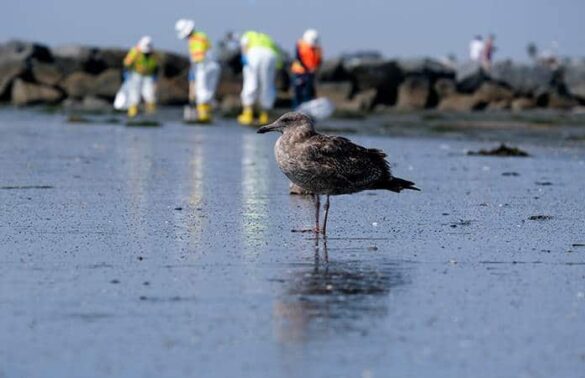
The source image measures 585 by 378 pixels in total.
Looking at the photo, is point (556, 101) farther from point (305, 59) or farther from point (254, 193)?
point (254, 193)

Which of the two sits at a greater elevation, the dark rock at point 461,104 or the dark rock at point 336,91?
the dark rock at point 336,91

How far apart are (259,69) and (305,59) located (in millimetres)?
1452

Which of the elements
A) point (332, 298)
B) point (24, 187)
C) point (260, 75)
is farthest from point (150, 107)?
point (332, 298)

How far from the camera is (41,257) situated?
9633 mm

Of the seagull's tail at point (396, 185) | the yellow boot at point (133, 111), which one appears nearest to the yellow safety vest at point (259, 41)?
the yellow boot at point (133, 111)

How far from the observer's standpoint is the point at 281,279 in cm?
880

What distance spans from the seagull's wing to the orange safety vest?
1949cm

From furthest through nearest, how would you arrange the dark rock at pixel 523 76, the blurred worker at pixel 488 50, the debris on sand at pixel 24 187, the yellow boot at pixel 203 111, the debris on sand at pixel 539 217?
the blurred worker at pixel 488 50 → the dark rock at pixel 523 76 → the yellow boot at pixel 203 111 → the debris on sand at pixel 24 187 → the debris on sand at pixel 539 217

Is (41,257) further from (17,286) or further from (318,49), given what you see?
(318,49)

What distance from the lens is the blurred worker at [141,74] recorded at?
37.9 meters

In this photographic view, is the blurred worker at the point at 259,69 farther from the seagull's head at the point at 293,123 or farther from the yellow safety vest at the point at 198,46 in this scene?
the seagull's head at the point at 293,123

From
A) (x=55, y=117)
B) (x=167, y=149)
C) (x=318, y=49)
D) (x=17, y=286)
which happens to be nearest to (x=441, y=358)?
(x=17, y=286)

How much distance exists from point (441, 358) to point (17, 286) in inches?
107

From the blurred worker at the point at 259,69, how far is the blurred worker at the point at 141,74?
5823 mm
